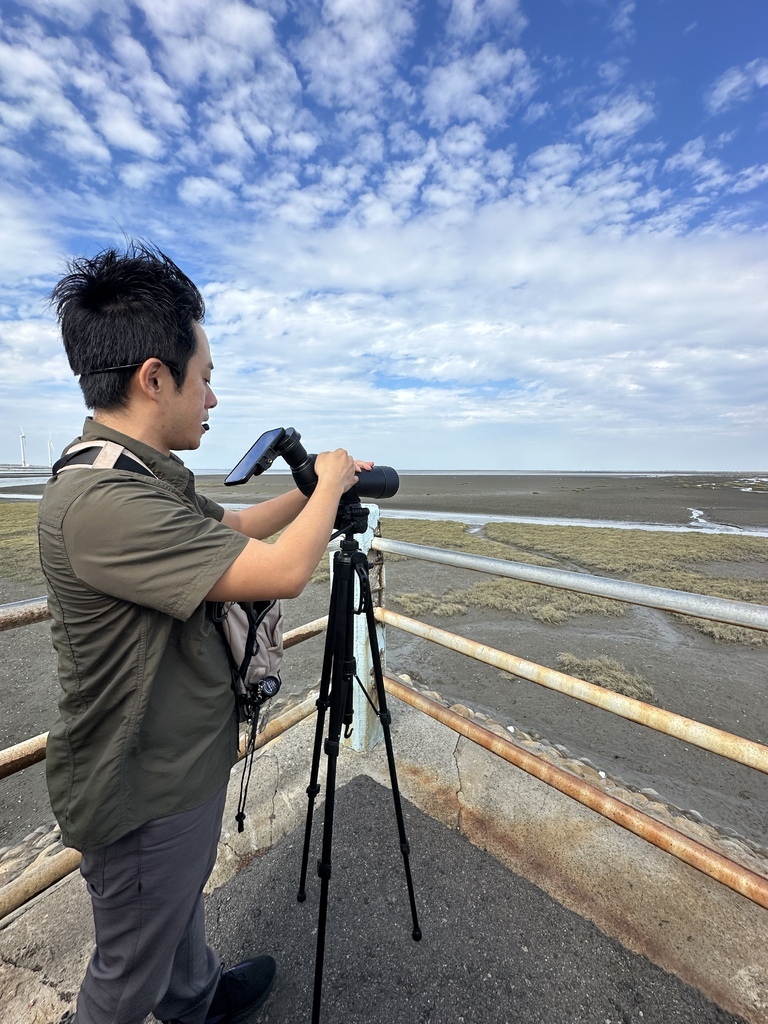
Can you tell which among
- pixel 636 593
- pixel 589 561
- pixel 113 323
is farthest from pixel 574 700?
pixel 589 561

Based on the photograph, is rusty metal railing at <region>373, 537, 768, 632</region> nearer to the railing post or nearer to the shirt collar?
the railing post

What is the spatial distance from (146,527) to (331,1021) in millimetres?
1881

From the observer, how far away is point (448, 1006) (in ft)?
5.49

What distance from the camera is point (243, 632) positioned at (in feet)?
4.78

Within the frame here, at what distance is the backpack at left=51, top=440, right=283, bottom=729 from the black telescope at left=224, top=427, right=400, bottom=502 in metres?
0.27

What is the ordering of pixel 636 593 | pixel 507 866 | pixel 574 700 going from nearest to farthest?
pixel 636 593 < pixel 507 866 < pixel 574 700

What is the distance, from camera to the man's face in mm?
1335

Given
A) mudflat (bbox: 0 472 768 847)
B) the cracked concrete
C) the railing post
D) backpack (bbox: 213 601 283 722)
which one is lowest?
mudflat (bbox: 0 472 768 847)

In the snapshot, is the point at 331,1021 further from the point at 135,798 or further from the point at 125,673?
the point at 125,673

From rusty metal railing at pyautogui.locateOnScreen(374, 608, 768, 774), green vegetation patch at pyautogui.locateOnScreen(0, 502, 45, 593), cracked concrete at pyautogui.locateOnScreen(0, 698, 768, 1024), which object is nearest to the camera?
rusty metal railing at pyautogui.locateOnScreen(374, 608, 768, 774)

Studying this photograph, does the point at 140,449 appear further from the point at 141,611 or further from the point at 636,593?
the point at 636,593

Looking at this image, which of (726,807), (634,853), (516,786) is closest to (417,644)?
(726,807)

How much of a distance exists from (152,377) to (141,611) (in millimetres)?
618

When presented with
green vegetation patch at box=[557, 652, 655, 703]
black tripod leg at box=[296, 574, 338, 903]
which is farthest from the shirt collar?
green vegetation patch at box=[557, 652, 655, 703]
